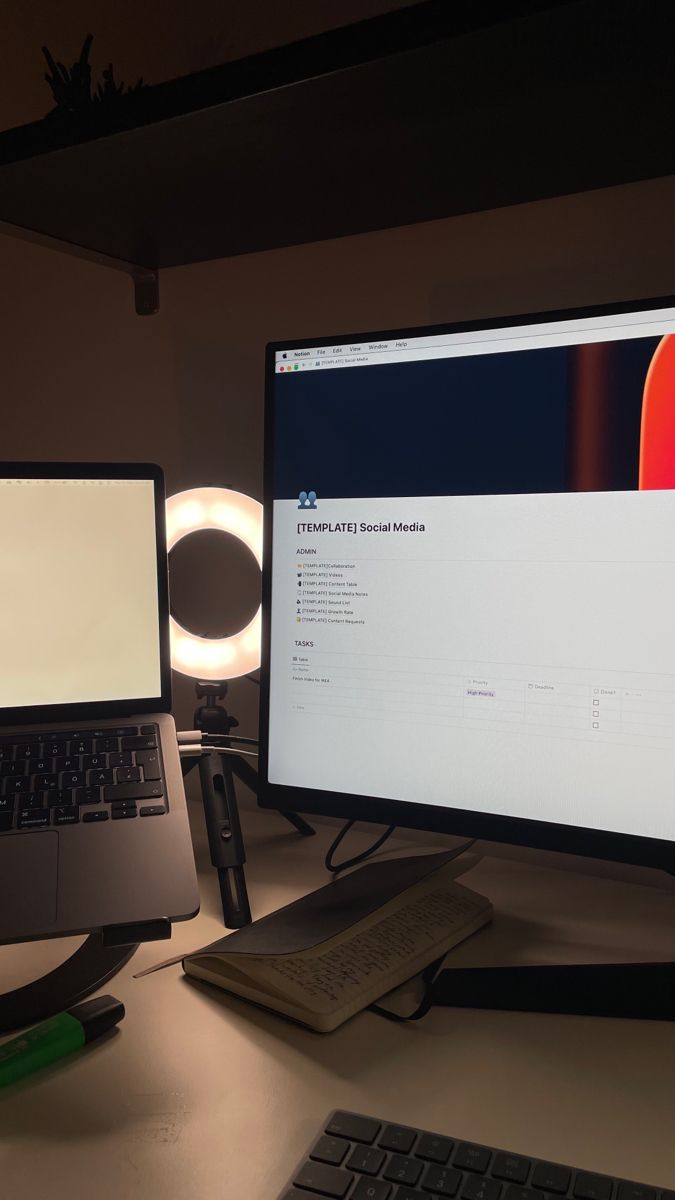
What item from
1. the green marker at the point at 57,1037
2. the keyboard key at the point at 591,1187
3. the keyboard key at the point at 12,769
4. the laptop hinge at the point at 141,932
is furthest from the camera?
the keyboard key at the point at 12,769

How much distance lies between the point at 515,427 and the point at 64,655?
A: 46cm

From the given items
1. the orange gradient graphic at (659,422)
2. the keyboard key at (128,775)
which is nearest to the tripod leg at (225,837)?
the keyboard key at (128,775)

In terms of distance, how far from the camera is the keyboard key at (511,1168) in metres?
0.43

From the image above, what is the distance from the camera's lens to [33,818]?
2.36 feet

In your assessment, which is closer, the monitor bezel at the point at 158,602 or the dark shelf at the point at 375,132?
the dark shelf at the point at 375,132

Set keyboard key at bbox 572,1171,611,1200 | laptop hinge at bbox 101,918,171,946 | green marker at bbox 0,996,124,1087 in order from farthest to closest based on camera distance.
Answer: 1. laptop hinge at bbox 101,918,171,946
2. green marker at bbox 0,996,124,1087
3. keyboard key at bbox 572,1171,611,1200

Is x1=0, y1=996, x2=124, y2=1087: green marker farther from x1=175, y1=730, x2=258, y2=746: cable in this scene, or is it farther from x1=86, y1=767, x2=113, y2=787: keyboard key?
x1=175, y1=730, x2=258, y2=746: cable

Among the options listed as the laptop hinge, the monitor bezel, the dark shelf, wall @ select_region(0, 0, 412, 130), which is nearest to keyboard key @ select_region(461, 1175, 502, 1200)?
the laptop hinge

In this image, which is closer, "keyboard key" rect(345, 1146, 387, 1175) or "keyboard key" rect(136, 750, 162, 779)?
"keyboard key" rect(345, 1146, 387, 1175)

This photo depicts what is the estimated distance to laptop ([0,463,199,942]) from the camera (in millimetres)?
745

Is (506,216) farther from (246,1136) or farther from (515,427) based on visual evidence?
(246,1136)

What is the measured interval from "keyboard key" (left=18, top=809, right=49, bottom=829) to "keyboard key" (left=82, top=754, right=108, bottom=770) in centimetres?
6

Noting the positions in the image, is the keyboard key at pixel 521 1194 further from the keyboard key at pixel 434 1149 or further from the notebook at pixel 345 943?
the notebook at pixel 345 943

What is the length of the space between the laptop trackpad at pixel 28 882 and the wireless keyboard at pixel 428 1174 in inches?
11.3
